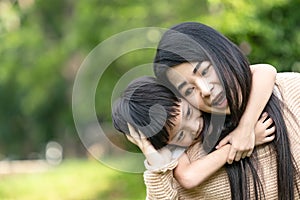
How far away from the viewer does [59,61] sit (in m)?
15.1

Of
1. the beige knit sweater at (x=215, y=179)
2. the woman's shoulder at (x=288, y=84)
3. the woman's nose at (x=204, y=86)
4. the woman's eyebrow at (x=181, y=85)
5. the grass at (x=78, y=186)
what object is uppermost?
the grass at (x=78, y=186)

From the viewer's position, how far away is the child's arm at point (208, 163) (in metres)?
2.12

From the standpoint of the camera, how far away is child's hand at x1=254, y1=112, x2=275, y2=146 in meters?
2.13

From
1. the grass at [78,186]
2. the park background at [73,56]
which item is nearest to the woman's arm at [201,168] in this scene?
the park background at [73,56]

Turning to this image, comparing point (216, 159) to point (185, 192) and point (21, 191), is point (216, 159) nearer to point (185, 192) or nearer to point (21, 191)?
point (185, 192)

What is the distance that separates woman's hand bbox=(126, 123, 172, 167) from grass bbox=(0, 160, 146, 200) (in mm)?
6785

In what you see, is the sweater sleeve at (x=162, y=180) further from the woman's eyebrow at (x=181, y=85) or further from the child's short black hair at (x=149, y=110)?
the woman's eyebrow at (x=181, y=85)

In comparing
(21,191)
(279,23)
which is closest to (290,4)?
(279,23)

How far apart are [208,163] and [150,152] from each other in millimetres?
166

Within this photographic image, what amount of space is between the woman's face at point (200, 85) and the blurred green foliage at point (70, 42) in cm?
372

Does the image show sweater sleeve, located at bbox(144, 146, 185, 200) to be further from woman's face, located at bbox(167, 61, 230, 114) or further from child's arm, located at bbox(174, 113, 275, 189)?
woman's face, located at bbox(167, 61, 230, 114)

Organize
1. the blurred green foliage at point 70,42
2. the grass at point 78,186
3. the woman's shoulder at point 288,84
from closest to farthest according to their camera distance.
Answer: the woman's shoulder at point 288,84, the blurred green foliage at point 70,42, the grass at point 78,186

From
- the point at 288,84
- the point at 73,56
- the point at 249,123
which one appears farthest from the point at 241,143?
the point at 73,56

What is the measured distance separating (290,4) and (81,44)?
720cm
